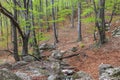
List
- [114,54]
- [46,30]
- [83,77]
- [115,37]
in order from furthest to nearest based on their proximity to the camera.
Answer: [46,30] < [115,37] < [114,54] < [83,77]

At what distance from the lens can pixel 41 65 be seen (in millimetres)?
10797

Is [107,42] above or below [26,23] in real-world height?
below

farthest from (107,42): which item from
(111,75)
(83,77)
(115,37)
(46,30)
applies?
(46,30)

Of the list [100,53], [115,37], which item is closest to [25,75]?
[100,53]

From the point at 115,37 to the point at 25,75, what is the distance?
866 cm

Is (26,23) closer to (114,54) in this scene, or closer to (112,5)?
(114,54)

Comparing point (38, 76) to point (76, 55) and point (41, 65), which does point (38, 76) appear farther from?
point (76, 55)

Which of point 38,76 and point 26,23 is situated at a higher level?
point 26,23

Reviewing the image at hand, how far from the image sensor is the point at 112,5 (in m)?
17.9

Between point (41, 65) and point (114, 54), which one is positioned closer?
point (41, 65)

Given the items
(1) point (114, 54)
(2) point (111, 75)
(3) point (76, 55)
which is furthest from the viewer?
(3) point (76, 55)

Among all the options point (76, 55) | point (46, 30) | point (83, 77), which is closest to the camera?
point (83, 77)

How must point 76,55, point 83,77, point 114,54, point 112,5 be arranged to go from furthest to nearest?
point 112,5 < point 76,55 < point 114,54 < point 83,77

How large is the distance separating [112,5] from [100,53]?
6.42 meters
